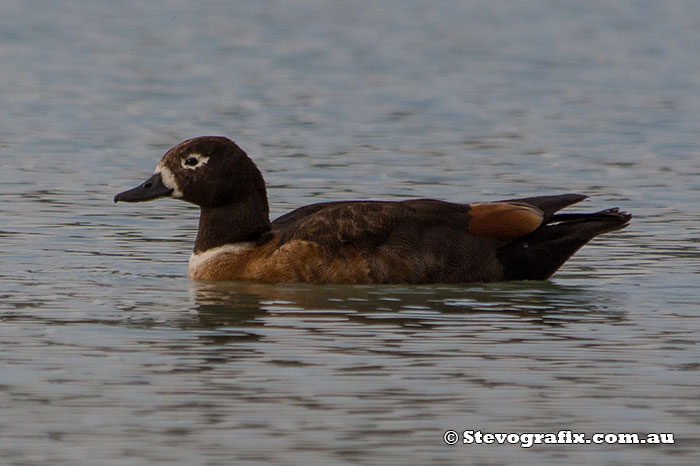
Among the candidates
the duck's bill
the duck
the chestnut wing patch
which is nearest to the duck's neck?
the duck

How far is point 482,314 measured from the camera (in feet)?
38.7

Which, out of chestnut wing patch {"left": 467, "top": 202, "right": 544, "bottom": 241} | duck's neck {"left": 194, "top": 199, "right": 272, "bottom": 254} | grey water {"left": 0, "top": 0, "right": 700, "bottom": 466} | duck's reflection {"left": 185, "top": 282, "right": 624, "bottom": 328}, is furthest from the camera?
duck's neck {"left": 194, "top": 199, "right": 272, "bottom": 254}

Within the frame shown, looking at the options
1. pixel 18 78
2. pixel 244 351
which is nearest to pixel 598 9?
pixel 18 78

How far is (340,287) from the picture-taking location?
42.6ft

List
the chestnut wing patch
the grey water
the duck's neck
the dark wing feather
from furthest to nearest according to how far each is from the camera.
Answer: the duck's neck, the chestnut wing patch, the dark wing feather, the grey water

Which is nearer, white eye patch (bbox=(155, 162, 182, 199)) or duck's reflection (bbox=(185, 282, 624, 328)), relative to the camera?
duck's reflection (bbox=(185, 282, 624, 328))

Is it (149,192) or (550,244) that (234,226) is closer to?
(149,192)

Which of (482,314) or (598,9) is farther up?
(598,9)

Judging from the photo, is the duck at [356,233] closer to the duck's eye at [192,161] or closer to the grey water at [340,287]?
the duck's eye at [192,161]

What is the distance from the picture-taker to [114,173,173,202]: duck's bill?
1363 centimetres

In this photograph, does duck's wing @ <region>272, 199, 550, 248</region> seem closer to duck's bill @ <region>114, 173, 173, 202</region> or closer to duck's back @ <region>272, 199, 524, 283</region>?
duck's back @ <region>272, 199, 524, 283</region>

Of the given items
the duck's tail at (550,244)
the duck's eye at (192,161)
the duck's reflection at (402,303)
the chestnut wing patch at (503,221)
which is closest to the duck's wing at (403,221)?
the chestnut wing patch at (503,221)

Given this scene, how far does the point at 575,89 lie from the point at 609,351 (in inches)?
671

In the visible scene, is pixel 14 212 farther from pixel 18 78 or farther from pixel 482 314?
pixel 18 78
